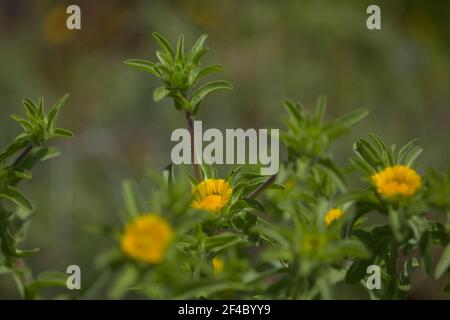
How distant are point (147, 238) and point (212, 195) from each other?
0.28 meters

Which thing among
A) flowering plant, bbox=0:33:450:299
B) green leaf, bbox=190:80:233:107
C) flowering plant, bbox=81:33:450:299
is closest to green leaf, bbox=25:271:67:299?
flowering plant, bbox=0:33:450:299

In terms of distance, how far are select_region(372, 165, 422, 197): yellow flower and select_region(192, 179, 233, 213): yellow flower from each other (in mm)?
212

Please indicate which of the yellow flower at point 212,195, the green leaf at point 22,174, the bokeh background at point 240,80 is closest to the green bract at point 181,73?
the yellow flower at point 212,195

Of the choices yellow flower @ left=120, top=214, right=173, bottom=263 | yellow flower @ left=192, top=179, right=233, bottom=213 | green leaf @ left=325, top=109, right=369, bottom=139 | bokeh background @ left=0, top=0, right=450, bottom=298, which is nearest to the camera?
yellow flower @ left=120, top=214, right=173, bottom=263

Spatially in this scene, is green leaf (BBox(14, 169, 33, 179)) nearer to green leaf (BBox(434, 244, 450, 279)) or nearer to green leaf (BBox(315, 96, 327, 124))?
green leaf (BBox(315, 96, 327, 124))

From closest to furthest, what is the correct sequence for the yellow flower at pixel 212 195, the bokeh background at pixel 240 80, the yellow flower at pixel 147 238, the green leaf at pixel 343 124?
1. the yellow flower at pixel 147 238
2. the green leaf at pixel 343 124
3. the yellow flower at pixel 212 195
4. the bokeh background at pixel 240 80

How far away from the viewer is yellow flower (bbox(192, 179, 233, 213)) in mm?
997

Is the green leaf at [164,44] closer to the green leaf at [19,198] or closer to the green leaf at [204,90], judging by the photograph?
the green leaf at [204,90]

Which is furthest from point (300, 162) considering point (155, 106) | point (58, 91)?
point (58, 91)

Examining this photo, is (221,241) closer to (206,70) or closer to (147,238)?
(147,238)

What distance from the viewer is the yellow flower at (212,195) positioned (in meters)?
1.00

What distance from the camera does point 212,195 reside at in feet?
3.39

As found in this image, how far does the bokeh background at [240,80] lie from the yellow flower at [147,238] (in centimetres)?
204
